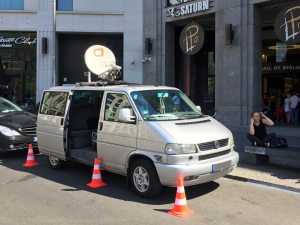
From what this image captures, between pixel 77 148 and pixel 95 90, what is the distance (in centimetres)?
142

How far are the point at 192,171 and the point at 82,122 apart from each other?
3631 millimetres

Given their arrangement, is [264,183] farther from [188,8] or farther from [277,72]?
[277,72]

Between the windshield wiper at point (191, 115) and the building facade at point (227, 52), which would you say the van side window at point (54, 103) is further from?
the building facade at point (227, 52)

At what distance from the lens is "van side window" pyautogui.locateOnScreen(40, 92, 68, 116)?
367 inches

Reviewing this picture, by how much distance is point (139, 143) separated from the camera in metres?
7.25

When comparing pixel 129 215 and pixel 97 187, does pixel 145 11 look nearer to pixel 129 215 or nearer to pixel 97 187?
pixel 97 187

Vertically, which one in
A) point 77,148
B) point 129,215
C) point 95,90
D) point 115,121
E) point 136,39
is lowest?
point 129,215

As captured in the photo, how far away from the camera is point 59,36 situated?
82.9 ft

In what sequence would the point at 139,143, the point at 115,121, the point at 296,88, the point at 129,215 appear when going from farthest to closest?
1. the point at 296,88
2. the point at 115,121
3. the point at 139,143
4. the point at 129,215

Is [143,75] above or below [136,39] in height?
below

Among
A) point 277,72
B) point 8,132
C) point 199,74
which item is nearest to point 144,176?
point 8,132

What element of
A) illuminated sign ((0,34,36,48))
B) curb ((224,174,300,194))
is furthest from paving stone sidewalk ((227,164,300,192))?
illuminated sign ((0,34,36,48))

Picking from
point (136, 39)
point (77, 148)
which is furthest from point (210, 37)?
point (77, 148)

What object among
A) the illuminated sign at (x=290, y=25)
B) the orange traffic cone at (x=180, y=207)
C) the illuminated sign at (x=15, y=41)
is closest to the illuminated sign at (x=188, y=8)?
the illuminated sign at (x=290, y=25)
